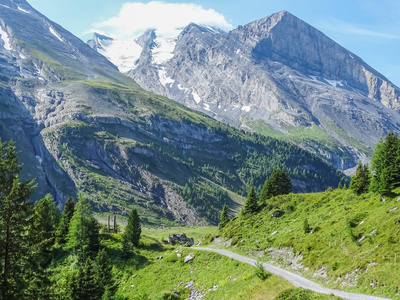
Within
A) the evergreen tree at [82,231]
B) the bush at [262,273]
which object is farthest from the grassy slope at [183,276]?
the evergreen tree at [82,231]

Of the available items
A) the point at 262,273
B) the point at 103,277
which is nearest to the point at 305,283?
the point at 262,273

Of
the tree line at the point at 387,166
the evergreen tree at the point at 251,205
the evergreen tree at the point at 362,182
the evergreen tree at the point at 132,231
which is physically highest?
the tree line at the point at 387,166

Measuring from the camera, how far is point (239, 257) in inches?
2003

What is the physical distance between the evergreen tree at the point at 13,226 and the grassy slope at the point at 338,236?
29070mm

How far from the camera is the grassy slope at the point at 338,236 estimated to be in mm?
29438

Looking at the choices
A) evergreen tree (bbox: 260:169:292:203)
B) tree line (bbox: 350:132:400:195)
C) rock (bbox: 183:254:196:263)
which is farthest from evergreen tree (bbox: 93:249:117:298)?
evergreen tree (bbox: 260:169:292:203)

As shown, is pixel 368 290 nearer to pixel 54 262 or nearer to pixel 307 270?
pixel 307 270

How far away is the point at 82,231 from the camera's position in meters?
63.8

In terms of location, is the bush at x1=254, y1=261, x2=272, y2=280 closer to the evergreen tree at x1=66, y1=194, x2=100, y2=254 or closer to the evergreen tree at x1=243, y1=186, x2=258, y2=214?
the evergreen tree at x1=243, y1=186, x2=258, y2=214

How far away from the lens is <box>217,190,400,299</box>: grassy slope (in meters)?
29.4

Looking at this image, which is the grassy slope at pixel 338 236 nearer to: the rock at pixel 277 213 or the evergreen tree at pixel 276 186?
the rock at pixel 277 213

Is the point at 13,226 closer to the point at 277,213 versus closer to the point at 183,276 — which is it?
the point at 183,276

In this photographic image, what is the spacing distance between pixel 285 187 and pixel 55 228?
59226 mm

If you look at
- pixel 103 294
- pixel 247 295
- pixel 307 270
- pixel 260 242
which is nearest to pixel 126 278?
pixel 103 294
